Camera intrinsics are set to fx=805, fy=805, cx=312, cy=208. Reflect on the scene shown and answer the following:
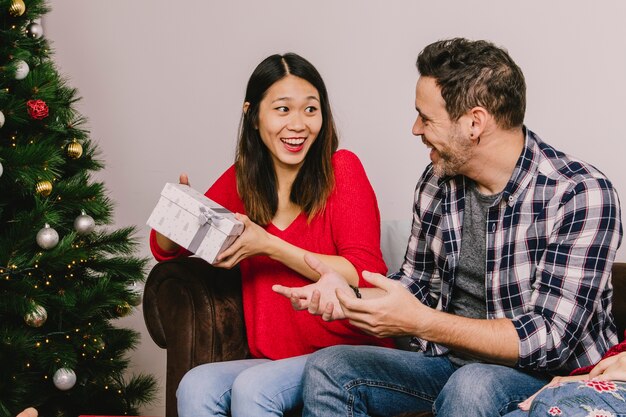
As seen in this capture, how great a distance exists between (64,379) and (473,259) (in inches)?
48.4

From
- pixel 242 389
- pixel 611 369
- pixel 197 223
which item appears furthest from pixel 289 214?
pixel 611 369

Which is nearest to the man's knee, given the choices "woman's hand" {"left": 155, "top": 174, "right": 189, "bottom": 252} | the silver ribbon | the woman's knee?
the woman's knee

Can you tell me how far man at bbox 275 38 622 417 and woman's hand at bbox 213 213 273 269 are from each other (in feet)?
0.93

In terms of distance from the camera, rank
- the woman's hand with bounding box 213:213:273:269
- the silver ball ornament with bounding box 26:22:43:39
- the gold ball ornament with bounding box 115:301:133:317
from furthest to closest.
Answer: the gold ball ornament with bounding box 115:301:133:317, the silver ball ornament with bounding box 26:22:43:39, the woman's hand with bounding box 213:213:273:269

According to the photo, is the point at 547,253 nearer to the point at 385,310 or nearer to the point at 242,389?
the point at 385,310

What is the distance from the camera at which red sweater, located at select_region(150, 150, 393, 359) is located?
1962mm

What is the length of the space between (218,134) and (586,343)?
179 cm

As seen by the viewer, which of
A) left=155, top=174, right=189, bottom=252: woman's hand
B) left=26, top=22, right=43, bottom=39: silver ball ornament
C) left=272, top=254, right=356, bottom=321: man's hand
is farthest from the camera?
left=26, top=22, right=43, bottom=39: silver ball ornament

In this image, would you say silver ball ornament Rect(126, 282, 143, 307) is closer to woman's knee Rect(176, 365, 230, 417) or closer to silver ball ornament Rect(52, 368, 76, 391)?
silver ball ornament Rect(52, 368, 76, 391)

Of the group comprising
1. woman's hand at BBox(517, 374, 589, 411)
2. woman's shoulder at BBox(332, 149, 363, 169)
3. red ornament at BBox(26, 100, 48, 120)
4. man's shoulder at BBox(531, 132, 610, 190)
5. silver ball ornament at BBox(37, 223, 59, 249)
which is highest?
red ornament at BBox(26, 100, 48, 120)

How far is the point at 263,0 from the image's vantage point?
286 centimetres

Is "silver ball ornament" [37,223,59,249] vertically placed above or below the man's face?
below

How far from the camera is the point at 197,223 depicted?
6.03 feet

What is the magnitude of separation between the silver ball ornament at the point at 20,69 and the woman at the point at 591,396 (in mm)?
1602
